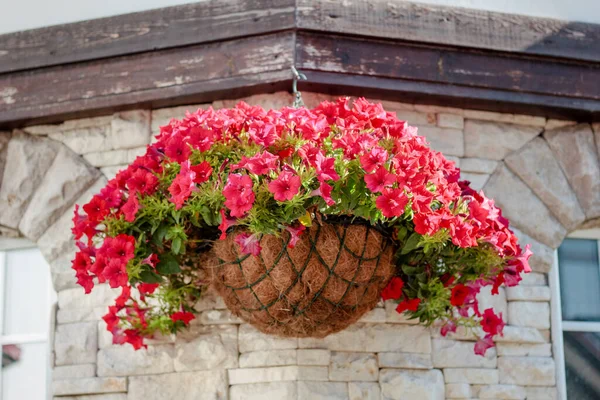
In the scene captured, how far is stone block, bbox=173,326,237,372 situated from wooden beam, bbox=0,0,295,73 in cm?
102

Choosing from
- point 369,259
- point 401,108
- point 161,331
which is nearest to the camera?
point 369,259

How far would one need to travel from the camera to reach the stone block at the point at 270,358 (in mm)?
3186

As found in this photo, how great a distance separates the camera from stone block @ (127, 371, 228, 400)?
3.23m

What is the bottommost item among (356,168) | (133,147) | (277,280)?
(277,280)

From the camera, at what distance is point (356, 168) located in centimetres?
270

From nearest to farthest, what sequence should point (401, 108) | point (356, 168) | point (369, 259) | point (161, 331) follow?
1. point (356, 168)
2. point (369, 259)
3. point (161, 331)
4. point (401, 108)

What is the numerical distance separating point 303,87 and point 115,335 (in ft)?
3.46

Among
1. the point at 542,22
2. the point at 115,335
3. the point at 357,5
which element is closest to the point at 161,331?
the point at 115,335

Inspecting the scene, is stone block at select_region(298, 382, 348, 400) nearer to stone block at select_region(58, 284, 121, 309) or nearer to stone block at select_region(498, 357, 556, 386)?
stone block at select_region(498, 357, 556, 386)

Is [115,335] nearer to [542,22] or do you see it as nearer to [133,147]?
[133,147]

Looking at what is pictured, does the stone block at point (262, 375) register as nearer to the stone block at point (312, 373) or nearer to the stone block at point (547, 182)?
the stone block at point (312, 373)

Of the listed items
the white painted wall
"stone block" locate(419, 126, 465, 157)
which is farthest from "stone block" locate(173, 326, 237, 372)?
the white painted wall

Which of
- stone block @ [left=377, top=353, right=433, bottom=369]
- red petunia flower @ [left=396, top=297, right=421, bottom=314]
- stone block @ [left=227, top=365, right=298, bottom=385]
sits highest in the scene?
red petunia flower @ [left=396, top=297, right=421, bottom=314]

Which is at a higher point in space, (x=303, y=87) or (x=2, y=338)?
(x=303, y=87)
